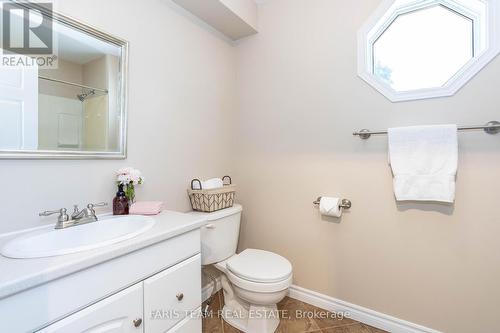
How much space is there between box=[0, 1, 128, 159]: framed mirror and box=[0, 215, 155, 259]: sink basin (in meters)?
0.34

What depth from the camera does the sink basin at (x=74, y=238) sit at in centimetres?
77

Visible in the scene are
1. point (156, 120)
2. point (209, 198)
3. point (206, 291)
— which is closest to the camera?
point (156, 120)

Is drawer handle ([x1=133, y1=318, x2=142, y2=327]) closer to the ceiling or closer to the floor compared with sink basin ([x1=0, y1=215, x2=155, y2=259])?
closer to the floor

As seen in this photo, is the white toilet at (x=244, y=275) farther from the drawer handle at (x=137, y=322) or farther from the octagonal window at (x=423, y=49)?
the octagonal window at (x=423, y=49)

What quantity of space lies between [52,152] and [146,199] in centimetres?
54

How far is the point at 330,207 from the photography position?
1619mm

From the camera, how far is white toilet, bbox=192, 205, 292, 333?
4.59ft

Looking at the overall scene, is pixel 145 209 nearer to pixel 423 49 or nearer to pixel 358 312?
pixel 358 312

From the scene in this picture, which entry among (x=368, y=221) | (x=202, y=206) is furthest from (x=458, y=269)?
(x=202, y=206)

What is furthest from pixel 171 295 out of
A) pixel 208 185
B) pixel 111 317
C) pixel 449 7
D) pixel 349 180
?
pixel 449 7

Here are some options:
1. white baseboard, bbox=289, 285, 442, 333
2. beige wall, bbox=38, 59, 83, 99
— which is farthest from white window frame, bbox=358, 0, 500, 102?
beige wall, bbox=38, 59, 83, 99

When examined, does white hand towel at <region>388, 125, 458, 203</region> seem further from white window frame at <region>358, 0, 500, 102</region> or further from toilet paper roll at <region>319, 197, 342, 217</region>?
toilet paper roll at <region>319, 197, 342, 217</region>
